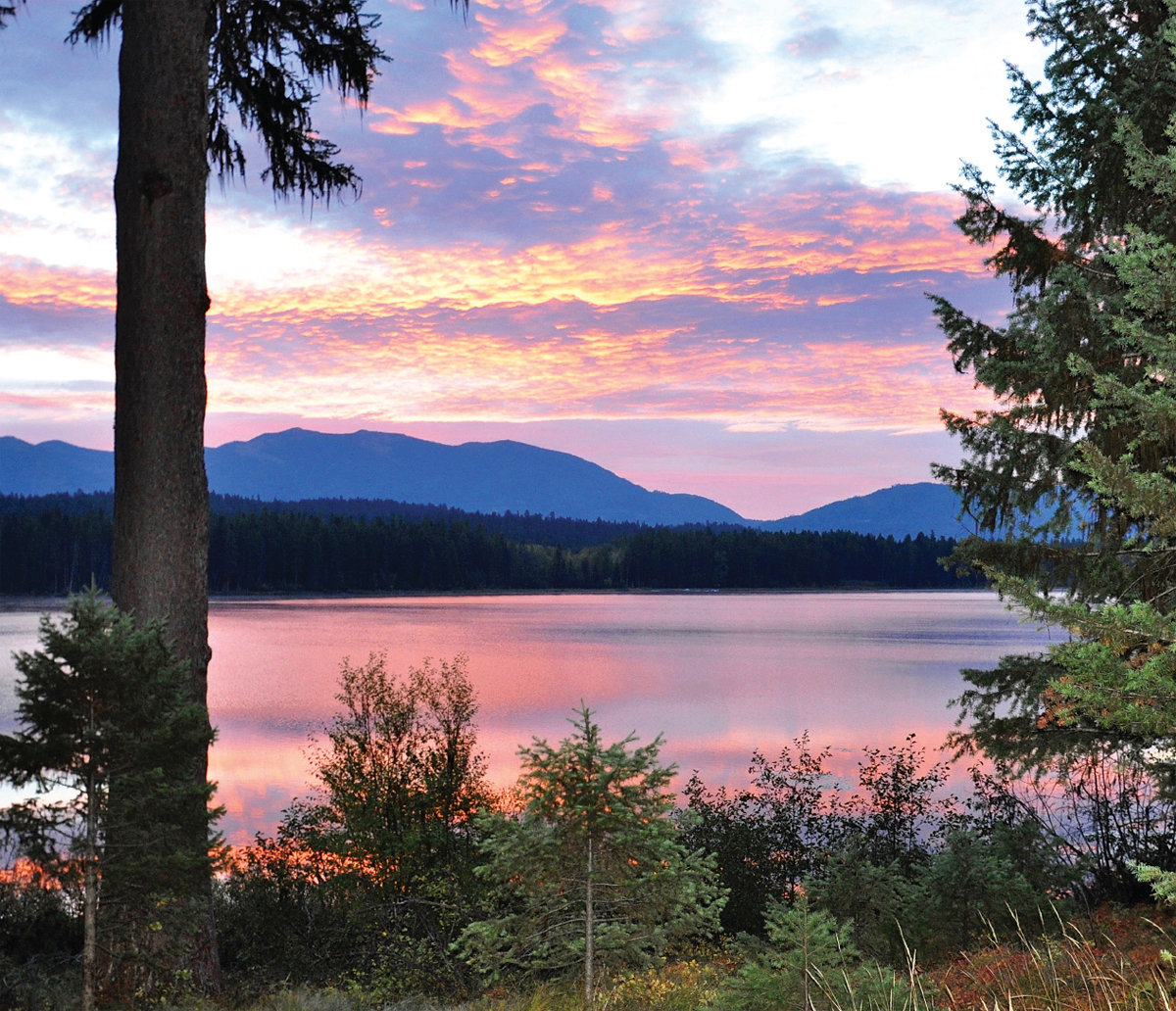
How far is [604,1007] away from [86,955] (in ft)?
9.24

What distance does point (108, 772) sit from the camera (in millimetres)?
4863

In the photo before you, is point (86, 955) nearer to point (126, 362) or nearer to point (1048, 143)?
point (126, 362)

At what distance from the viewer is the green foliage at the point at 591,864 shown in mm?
5844

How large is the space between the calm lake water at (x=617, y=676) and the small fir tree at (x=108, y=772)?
7.31 metres

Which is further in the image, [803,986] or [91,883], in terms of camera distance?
[803,986]

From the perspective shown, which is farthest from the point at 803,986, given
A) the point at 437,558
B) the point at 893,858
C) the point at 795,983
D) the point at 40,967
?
the point at 437,558

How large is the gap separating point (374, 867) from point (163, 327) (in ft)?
44.2

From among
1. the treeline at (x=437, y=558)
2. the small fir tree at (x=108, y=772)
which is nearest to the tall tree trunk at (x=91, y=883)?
the small fir tree at (x=108, y=772)

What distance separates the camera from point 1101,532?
9547 millimetres

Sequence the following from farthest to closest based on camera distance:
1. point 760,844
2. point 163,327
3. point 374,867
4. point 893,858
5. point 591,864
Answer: point 374,867, point 760,844, point 893,858, point 163,327, point 591,864

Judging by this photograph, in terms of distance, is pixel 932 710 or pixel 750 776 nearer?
pixel 750 776

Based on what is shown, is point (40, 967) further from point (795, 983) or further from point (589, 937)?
point (795, 983)

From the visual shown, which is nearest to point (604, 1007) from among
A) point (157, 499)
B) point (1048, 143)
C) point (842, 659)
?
point (157, 499)

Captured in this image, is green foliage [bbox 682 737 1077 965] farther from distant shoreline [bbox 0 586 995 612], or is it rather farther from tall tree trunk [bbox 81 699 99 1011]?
distant shoreline [bbox 0 586 995 612]
